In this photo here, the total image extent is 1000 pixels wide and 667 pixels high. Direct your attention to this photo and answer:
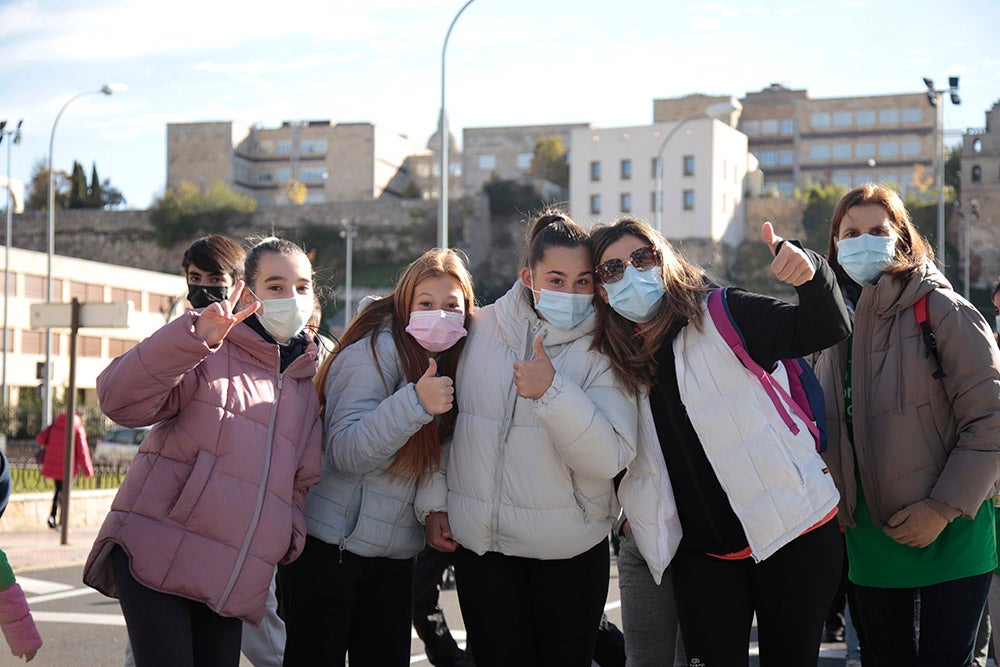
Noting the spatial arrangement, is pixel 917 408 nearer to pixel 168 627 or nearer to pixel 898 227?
pixel 898 227

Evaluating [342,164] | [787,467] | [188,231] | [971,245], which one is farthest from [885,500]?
[342,164]

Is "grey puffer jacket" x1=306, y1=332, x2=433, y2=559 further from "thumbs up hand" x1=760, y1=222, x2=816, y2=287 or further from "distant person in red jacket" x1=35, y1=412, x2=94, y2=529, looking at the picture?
"distant person in red jacket" x1=35, y1=412, x2=94, y2=529

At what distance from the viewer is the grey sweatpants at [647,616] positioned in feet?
17.0

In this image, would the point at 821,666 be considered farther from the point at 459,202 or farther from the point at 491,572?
the point at 459,202

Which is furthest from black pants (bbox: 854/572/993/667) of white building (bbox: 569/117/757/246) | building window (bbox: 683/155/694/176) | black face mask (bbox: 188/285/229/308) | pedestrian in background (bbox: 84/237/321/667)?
building window (bbox: 683/155/694/176)

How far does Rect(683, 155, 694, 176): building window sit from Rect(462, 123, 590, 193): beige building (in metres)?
26.5

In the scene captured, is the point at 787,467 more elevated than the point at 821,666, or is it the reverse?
the point at 787,467

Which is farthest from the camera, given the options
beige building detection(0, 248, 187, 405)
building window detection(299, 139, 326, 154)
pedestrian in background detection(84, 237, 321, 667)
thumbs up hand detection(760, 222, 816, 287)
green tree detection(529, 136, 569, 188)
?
building window detection(299, 139, 326, 154)

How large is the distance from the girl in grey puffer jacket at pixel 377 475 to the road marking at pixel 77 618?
517 cm

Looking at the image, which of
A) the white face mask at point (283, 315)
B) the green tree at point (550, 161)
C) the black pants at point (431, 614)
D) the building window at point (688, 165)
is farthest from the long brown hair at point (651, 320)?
the green tree at point (550, 161)

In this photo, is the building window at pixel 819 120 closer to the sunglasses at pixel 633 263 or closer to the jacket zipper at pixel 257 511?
the sunglasses at pixel 633 263

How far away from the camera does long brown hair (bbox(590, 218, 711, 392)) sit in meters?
4.54

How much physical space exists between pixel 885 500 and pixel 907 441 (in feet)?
0.78

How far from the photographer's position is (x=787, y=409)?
4.37 m
